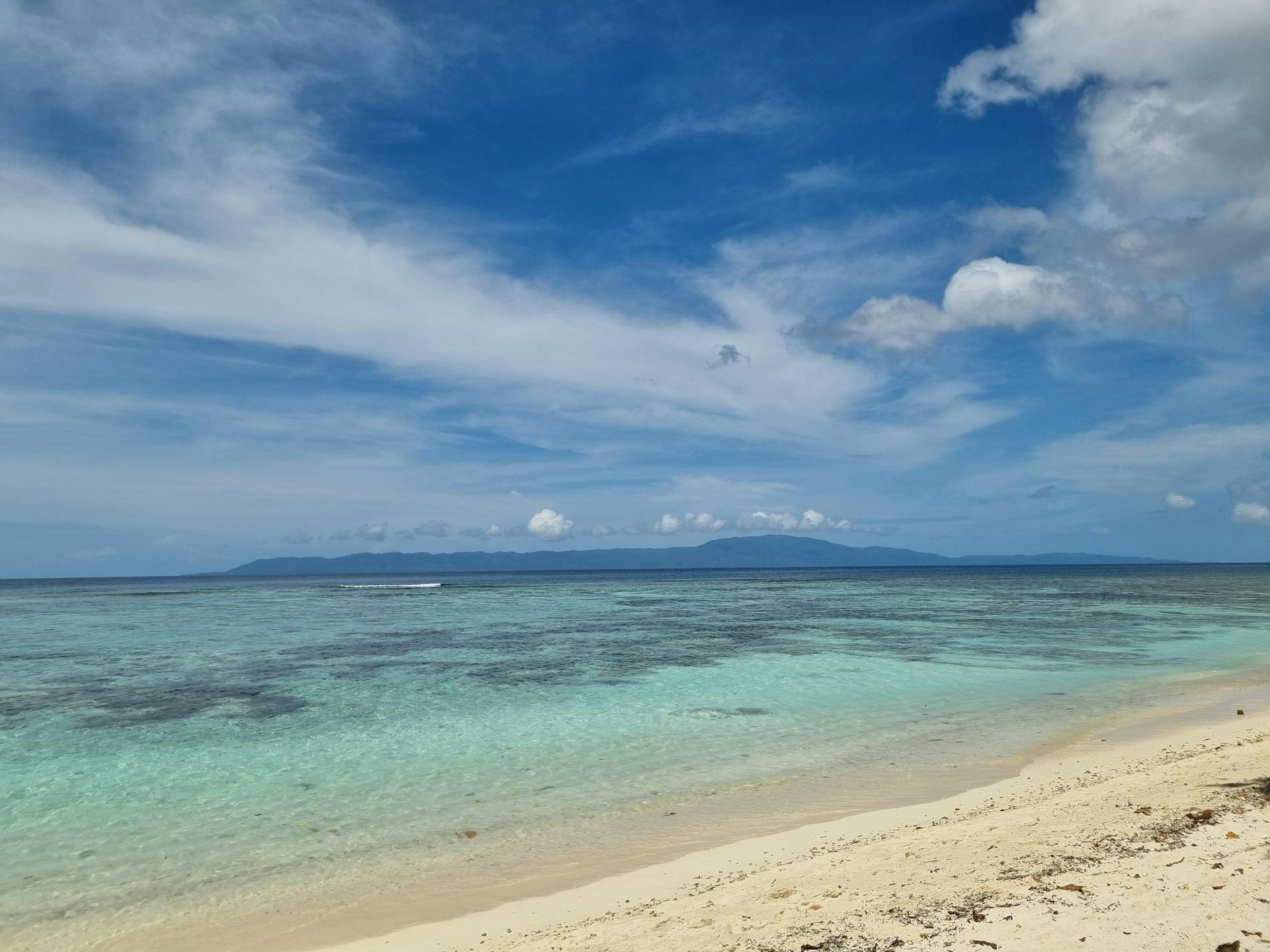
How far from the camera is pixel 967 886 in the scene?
6.43 metres

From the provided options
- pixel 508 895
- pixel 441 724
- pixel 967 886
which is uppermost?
pixel 967 886

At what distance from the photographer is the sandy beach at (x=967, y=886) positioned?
215 inches

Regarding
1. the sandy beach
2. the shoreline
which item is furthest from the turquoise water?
the sandy beach

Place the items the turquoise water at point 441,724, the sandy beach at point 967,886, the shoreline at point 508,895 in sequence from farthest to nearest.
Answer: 1. the turquoise water at point 441,724
2. the shoreline at point 508,895
3. the sandy beach at point 967,886

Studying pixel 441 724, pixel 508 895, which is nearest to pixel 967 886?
pixel 508 895

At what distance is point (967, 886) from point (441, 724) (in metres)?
12.3

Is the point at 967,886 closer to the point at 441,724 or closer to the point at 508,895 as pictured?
the point at 508,895

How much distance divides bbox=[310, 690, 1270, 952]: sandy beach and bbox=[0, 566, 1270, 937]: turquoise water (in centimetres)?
242

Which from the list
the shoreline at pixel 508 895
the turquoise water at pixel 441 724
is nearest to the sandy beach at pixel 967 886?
the shoreline at pixel 508 895

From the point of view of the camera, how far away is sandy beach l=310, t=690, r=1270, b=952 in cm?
545

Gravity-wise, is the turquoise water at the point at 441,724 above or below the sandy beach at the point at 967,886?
below

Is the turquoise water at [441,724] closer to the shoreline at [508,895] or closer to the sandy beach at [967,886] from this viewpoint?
the shoreline at [508,895]

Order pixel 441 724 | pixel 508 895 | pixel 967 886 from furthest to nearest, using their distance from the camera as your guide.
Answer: pixel 441 724 → pixel 508 895 → pixel 967 886

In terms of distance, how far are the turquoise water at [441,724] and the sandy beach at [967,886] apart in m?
2.42
